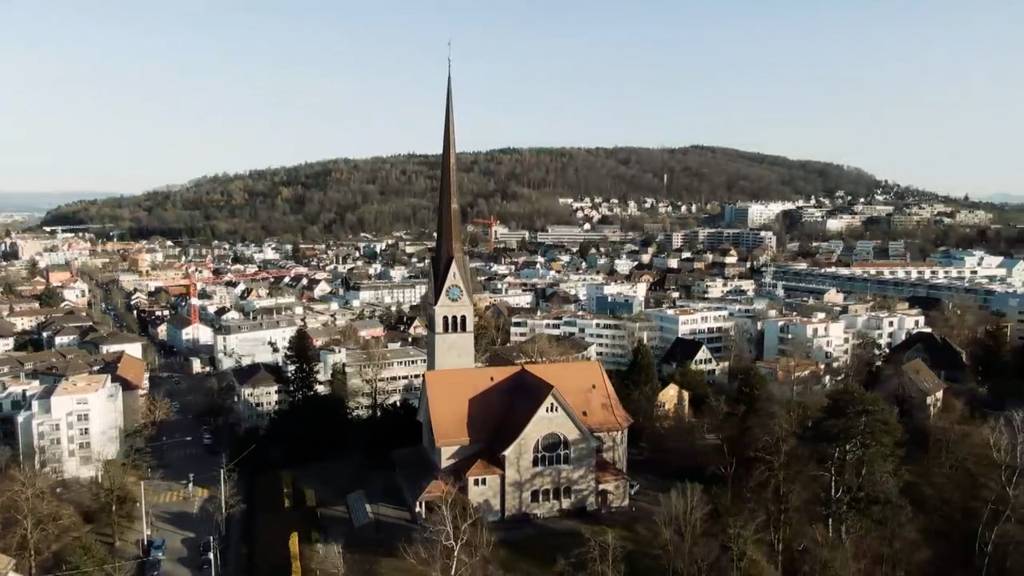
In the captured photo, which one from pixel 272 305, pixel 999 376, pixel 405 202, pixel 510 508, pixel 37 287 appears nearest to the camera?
pixel 510 508

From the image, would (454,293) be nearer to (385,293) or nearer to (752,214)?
(385,293)

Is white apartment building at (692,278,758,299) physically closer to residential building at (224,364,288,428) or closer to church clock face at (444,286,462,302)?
residential building at (224,364,288,428)

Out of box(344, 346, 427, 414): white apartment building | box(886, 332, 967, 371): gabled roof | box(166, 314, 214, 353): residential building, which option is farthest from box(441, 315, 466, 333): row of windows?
box(166, 314, 214, 353): residential building

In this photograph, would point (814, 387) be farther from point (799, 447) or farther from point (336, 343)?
point (336, 343)

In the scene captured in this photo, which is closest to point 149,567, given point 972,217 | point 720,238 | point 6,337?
point 6,337

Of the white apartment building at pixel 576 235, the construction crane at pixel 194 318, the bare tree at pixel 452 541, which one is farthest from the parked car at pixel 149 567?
the white apartment building at pixel 576 235

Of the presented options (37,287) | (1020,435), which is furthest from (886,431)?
(37,287)
